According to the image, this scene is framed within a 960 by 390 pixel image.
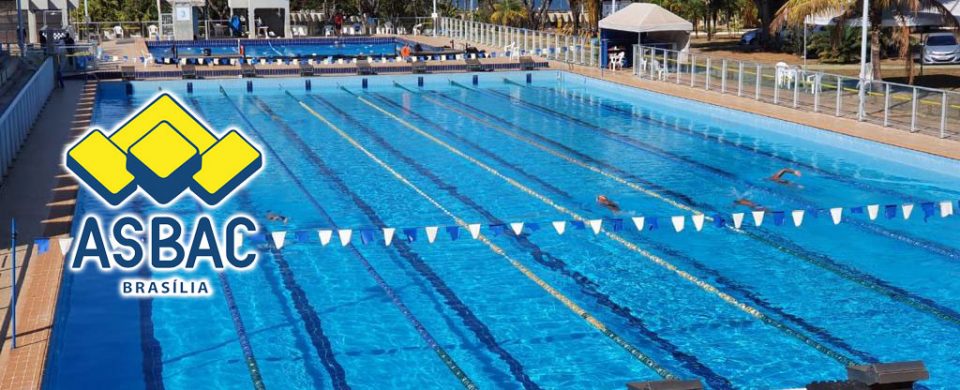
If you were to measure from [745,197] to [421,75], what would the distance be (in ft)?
53.5

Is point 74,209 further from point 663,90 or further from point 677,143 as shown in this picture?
point 663,90

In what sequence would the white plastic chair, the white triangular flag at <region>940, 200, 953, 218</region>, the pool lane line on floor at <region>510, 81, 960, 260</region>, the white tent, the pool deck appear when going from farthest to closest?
1. the white plastic chair
2. the white tent
3. the pool deck
4. the pool lane line on floor at <region>510, 81, 960, 260</region>
5. the white triangular flag at <region>940, 200, 953, 218</region>

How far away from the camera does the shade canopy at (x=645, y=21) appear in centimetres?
2789

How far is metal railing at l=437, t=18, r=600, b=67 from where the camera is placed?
30.9 m

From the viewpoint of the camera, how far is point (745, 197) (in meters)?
15.1

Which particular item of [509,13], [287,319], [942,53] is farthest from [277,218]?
[509,13]

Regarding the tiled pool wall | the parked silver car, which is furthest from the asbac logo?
the parked silver car

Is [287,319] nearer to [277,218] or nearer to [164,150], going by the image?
[164,150]

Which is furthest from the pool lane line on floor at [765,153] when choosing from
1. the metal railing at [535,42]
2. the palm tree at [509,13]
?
the palm tree at [509,13]

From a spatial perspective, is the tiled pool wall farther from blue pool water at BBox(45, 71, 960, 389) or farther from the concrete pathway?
the concrete pathway

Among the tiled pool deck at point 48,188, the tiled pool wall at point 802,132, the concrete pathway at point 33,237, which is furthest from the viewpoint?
the tiled pool wall at point 802,132

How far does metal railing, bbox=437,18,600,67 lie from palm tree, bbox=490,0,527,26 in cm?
653

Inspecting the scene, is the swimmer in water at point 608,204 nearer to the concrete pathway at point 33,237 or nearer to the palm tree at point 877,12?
the concrete pathway at point 33,237

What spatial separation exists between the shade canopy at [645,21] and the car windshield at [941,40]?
7437mm
